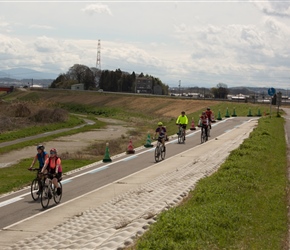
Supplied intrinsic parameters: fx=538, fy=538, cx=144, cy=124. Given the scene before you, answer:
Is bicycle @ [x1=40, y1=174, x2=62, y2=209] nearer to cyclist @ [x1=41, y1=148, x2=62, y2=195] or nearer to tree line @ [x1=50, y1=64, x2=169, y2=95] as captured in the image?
cyclist @ [x1=41, y1=148, x2=62, y2=195]

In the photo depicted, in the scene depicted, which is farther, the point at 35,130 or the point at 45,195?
the point at 35,130

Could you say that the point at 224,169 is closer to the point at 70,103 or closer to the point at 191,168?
the point at 191,168

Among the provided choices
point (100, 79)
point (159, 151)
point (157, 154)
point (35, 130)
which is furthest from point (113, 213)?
point (100, 79)

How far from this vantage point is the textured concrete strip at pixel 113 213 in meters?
10.4

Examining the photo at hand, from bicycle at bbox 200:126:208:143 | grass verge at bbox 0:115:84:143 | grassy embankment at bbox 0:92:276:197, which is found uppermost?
bicycle at bbox 200:126:208:143

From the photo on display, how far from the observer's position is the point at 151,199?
1487 cm

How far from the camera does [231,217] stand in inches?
386

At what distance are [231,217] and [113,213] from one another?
4.49 meters

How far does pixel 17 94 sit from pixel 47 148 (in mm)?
111742

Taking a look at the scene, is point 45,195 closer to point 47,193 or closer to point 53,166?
point 47,193

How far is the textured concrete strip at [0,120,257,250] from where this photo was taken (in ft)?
34.1

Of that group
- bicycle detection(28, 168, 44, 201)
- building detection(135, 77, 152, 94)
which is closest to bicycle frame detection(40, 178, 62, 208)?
bicycle detection(28, 168, 44, 201)

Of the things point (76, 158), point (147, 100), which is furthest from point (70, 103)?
point (76, 158)

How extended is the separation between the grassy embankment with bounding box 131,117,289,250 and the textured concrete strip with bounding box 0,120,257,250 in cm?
84
